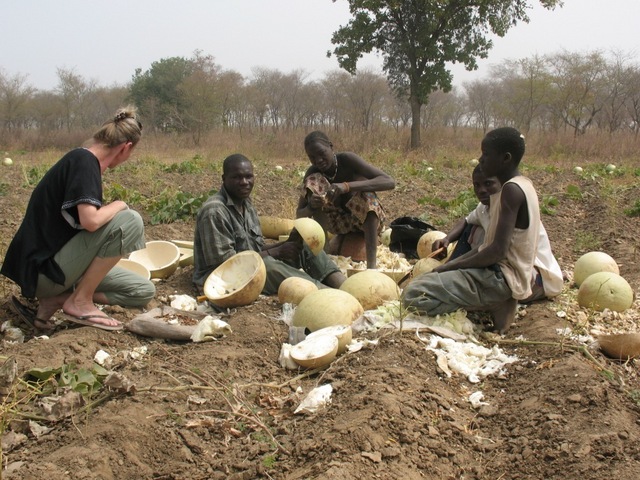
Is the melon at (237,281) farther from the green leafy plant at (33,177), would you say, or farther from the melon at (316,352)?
the green leafy plant at (33,177)

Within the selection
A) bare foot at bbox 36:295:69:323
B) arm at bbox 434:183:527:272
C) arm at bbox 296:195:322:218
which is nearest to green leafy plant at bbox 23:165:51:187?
arm at bbox 296:195:322:218

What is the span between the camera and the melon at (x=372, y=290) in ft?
15.1

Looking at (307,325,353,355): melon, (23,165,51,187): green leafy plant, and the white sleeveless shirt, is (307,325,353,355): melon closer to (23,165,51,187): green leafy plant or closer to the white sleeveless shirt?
the white sleeveless shirt

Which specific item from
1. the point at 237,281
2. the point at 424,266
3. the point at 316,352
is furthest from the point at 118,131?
the point at 424,266

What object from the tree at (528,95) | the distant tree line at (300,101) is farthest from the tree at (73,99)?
the tree at (528,95)

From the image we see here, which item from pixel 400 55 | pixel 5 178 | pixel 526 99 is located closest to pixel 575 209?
pixel 5 178

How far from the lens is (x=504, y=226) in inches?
158

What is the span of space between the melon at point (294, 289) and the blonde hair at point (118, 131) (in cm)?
160

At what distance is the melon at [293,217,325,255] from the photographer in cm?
533

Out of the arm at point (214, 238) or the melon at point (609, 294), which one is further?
the arm at point (214, 238)

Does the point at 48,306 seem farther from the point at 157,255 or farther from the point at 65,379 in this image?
the point at 157,255

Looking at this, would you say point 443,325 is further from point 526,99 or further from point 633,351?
Result: point 526,99

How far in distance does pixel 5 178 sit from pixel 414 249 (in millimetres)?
8160

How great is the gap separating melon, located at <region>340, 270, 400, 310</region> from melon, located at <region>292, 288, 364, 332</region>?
308 mm
